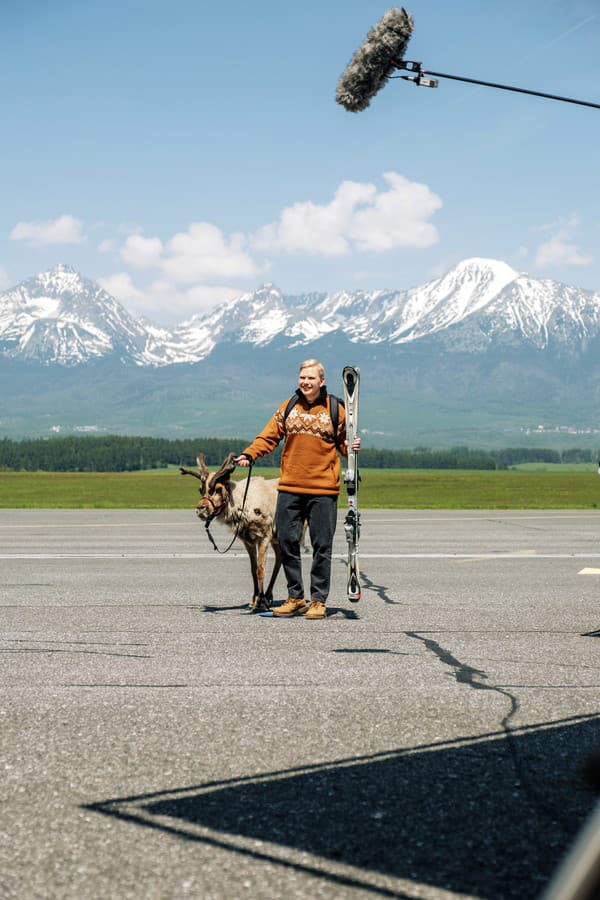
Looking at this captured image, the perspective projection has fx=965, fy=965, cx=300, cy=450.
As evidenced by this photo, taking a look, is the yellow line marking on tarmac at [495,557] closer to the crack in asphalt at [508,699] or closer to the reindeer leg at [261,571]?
the reindeer leg at [261,571]

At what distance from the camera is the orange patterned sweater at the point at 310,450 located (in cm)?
983

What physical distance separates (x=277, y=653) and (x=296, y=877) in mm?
4307

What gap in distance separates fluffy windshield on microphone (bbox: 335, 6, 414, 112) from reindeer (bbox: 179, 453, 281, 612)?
4442 millimetres

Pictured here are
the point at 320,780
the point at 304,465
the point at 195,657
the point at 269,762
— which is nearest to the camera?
the point at 320,780

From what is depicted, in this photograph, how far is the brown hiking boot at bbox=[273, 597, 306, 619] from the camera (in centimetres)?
982

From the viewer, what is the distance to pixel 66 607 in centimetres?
1015

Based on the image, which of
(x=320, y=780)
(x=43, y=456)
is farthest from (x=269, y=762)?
(x=43, y=456)

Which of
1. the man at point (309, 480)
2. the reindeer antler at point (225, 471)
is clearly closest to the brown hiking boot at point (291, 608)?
the man at point (309, 480)

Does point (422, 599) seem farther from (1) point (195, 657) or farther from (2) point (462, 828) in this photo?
(2) point (462, 828)

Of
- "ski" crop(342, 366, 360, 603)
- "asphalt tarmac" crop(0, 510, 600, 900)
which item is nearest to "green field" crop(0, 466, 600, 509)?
"ski" crop(342, 366, 360, 603)

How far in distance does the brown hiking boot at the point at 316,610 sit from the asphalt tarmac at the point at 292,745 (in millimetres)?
193

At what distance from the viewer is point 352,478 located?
1008 centimetres

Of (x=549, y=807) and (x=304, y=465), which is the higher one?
(x=304, y=465)

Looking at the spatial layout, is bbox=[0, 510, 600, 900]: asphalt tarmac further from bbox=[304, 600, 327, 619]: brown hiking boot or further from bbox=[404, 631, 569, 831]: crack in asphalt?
bbox=[304, 600, 327, 619]: brown hiking boot
